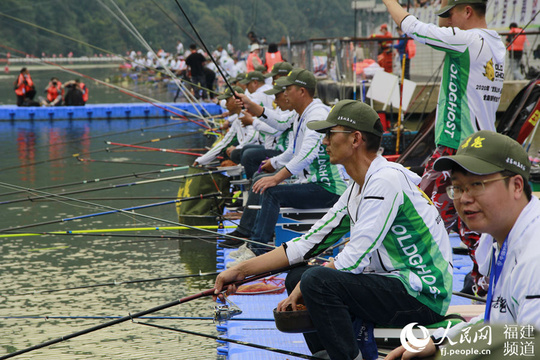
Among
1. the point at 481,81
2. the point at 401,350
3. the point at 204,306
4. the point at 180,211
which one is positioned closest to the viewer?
the point at 401,350

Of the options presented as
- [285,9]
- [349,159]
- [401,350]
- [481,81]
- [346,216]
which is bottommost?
[401,350]

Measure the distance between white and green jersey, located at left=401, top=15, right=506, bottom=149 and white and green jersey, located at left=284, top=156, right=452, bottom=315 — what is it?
3.79 ft

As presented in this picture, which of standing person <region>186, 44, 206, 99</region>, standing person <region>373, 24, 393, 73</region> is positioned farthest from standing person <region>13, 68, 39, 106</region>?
standing person <region>373, 24, 393, 73</region>

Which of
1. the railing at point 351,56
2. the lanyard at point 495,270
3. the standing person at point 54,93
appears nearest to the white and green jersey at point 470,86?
the lanyard at point 495,270

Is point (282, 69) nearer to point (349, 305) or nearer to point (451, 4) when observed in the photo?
point (451, 4)

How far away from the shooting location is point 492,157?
2.08 meters

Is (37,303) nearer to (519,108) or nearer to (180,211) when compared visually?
(180,211)

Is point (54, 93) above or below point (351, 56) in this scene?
below

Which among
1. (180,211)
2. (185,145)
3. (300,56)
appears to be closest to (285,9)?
(300,56)

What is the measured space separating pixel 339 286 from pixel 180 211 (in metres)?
4.65

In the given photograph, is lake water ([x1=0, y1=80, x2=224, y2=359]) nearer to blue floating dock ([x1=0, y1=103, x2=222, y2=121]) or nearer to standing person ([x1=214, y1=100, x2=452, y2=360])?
standing person ([x1=214, y1=100, x2=452, y2=360])

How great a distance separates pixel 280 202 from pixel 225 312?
1187 millimetres

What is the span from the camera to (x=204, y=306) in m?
5.22

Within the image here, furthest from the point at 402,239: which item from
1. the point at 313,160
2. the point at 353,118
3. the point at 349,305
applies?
the point at 313,160
